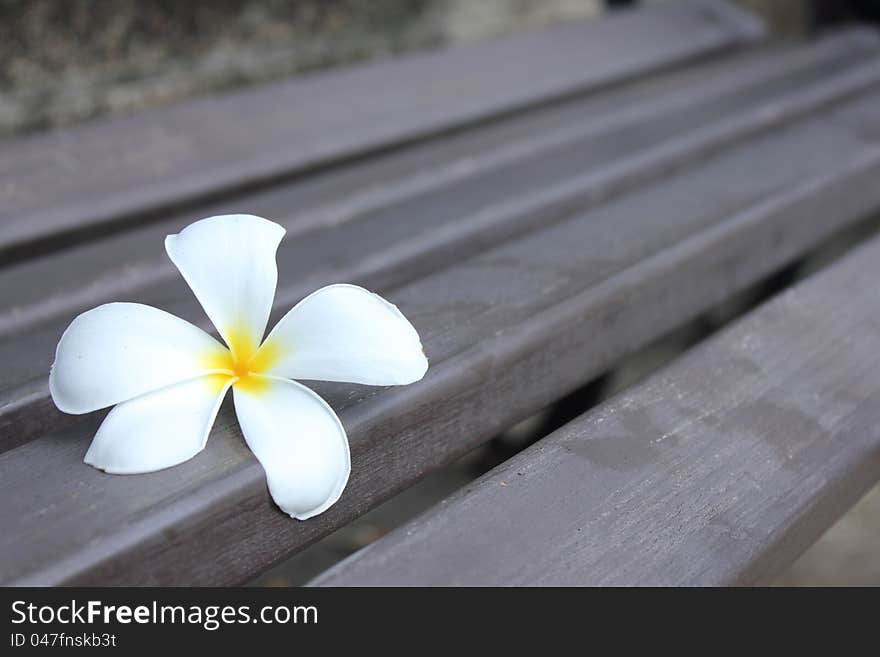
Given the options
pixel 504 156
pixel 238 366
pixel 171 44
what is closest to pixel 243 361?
pixel 238 366

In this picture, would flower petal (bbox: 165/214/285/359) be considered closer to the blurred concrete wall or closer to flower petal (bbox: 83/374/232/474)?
flower petal (bbox: 83/374/232/474)

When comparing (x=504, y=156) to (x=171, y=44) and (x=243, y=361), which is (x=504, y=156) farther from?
(x=171, y=44)

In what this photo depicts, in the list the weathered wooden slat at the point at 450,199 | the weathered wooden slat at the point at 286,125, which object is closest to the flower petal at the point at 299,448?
the weathered wooden slat at the point at 450,199

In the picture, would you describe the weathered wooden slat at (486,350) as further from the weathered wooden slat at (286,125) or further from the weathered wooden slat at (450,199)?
the weathered wooden slat at (286,125)

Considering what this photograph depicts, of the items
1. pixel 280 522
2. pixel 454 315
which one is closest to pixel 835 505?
pixel 454 315

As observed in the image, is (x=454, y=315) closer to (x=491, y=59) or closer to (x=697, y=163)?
(x=697, y=163)

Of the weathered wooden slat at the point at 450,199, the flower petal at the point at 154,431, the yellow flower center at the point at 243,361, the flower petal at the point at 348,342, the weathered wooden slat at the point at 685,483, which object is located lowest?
the weathered wooden slat at the point at 685,483
